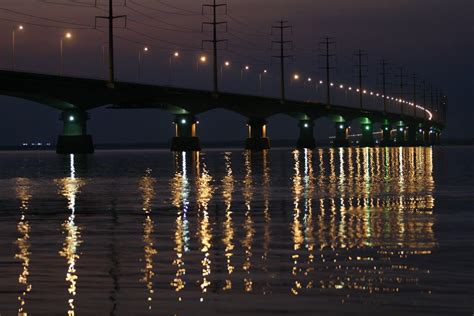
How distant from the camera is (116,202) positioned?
136 ft

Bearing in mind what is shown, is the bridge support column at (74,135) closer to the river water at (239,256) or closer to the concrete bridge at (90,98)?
the concrete bridge at (90,98)

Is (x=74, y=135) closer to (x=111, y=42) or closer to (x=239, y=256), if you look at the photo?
(x=111, y=42)

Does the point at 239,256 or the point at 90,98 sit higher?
the point at 90,98

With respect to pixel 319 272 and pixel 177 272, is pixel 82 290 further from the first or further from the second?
pixel 319 272


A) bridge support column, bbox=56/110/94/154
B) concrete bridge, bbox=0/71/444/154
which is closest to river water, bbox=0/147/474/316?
concrete bridge, bbox=0/71/444/154

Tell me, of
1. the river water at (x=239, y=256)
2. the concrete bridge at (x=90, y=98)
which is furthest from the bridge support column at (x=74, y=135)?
the river water at (x=239, y=256)

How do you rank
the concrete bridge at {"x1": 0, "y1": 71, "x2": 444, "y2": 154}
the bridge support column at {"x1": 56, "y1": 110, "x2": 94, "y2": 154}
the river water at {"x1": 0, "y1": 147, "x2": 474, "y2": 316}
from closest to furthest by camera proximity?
the river water at {"x1": 0, "y1": 147, "x2": 474, "y2": 316} → the concrete bridge at {"x1": 0, "y1": 71, "x2": 444, "y2": 154} → the bridge support column at {"x1": 56, "y1": 110, "x2": 94, "y2": 154}

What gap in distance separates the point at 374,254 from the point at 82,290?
6821 mm

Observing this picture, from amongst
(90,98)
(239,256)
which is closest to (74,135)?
(90,98)

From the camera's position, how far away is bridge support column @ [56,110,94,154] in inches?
6068

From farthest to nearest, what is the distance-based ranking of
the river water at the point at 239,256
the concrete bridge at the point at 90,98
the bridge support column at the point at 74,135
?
the bridge support column at the point at 74,135 < the concrete bridge at the point at 90,98 < the river water at the point at 239,256

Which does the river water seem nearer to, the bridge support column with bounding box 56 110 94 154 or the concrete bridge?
the concrete bridge

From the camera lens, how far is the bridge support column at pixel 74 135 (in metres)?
154

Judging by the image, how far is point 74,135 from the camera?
159750 millimetres
